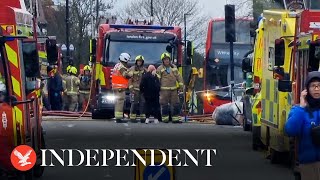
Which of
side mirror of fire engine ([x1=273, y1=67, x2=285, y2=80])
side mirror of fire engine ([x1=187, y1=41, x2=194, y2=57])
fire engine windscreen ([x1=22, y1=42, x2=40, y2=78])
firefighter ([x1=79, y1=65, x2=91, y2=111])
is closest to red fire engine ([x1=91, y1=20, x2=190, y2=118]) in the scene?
side mirror of fire engine ([x1=187, y1=41, x2=194, y2=57])

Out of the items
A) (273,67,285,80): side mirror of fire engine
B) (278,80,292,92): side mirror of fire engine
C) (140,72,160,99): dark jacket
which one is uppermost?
(273,67,285,80): side mirror of fire engine

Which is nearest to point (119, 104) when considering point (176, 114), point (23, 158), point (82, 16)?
point (176, 114)

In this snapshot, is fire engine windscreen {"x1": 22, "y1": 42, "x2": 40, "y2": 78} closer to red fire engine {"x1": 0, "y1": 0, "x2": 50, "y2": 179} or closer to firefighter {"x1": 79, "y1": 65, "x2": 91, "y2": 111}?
red fire engine {"x1": 0, "y1": 0, "x2": 50, "y2": 179}

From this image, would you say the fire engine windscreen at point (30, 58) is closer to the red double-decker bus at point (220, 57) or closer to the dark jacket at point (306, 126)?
the dark jacket at point (306, 126)

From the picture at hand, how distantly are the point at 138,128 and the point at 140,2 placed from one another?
59.0 metres

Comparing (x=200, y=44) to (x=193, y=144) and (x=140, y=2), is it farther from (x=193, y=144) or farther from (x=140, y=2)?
(x=193, y=144)

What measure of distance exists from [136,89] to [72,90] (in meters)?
9.49

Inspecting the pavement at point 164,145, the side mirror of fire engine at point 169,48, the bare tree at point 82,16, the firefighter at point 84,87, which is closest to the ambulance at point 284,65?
the pavement at point 164,145

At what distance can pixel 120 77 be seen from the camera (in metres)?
27.7

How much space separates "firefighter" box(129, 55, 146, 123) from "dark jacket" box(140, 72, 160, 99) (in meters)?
0.20

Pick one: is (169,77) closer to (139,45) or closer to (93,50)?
Result: (139,45)

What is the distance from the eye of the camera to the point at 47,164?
16594 millimetres

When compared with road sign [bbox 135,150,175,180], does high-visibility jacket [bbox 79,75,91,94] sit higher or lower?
lower

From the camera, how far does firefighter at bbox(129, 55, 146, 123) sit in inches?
1083
